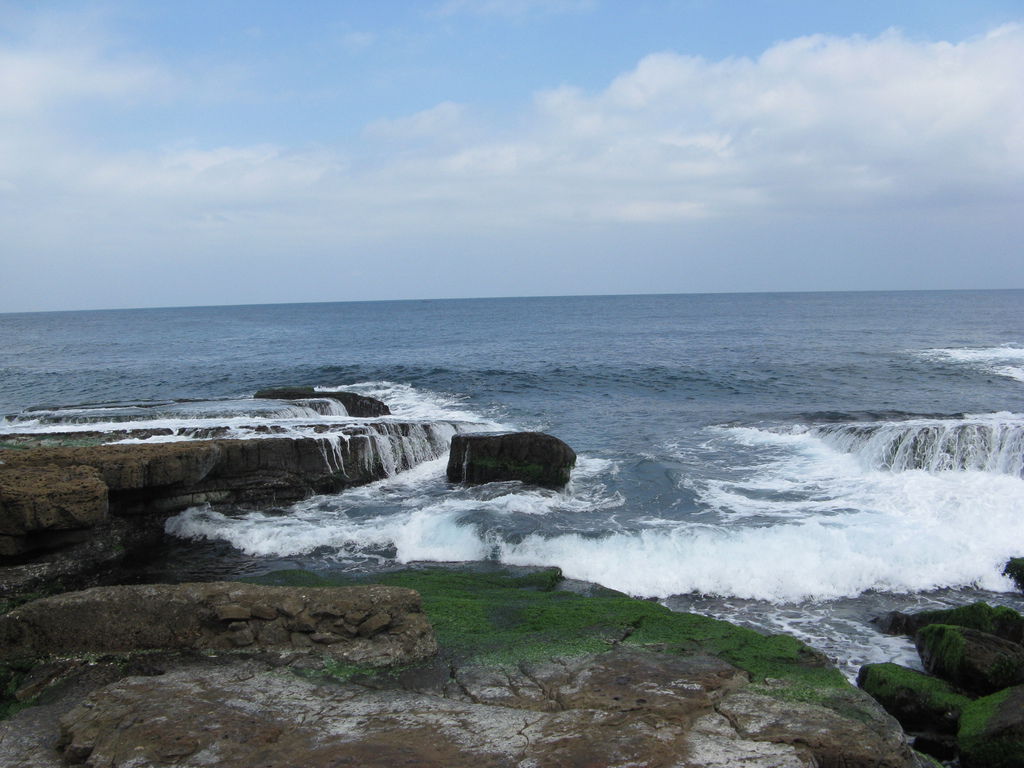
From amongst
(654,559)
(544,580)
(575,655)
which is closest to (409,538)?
(544,580)

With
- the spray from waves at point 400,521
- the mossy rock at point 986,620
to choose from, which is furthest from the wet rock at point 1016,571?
the spray from waves at point 400,521

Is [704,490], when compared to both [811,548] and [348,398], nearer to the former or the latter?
[811,548]

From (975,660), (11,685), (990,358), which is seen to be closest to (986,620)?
(975,660)

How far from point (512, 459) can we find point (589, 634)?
33.9ft

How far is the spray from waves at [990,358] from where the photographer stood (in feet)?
128

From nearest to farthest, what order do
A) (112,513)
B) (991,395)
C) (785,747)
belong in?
(785,747), (112,513), (991,395)

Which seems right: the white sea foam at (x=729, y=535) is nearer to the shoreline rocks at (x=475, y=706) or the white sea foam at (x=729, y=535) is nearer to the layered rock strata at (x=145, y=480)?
the layered rock strata at (x=145, y=480)

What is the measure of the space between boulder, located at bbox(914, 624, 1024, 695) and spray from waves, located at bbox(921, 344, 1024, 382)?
1294 inches

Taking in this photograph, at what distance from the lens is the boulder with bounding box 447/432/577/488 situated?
18906 millimetres

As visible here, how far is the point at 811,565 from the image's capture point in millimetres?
13500

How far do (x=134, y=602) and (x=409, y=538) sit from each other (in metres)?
6.71

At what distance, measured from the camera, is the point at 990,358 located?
147 feet

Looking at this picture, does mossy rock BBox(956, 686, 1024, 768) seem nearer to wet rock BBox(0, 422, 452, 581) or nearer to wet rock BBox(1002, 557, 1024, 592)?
wet rock BBox(1002, 557, 1024, 592)

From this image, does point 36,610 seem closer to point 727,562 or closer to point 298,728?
point 298,728
